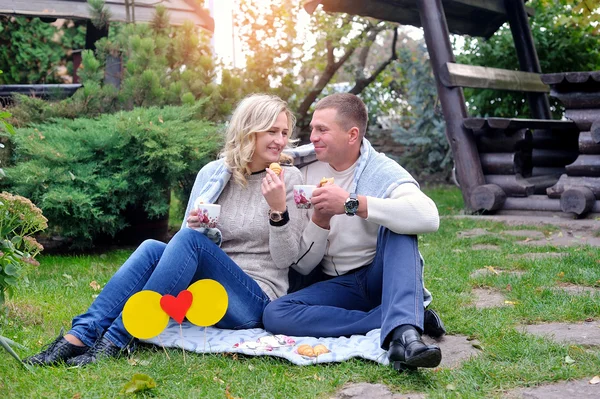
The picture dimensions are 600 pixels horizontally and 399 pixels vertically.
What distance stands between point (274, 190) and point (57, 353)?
3.58ft

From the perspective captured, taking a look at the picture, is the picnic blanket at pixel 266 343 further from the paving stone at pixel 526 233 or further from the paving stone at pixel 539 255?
the paving stone at pixel 526 233

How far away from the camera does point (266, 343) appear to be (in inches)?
120

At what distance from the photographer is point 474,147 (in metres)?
7.80

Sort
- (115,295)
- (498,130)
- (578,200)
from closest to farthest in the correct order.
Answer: (115,295) → (578,200) → (498,130)

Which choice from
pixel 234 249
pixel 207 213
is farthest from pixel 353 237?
pixel 207 213

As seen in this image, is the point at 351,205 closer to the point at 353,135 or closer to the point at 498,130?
the point at 353,135

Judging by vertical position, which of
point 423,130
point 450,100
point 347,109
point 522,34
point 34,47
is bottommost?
point 347,109

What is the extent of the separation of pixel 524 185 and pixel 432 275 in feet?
11.8

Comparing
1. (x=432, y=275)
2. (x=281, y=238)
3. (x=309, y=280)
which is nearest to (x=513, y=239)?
(x=432, y=275)

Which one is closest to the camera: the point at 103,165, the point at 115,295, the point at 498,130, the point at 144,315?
the point at 144,315

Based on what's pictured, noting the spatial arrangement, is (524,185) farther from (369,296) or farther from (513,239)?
(369,296)

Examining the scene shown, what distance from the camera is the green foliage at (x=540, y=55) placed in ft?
34.3

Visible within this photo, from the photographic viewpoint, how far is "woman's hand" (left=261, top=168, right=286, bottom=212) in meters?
3.03

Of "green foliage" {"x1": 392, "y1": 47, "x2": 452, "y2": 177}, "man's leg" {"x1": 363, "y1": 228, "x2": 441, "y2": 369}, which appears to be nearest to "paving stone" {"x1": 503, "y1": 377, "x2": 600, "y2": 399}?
"man's leg" {"x1": 363, "y1": 228, "x2": 441, "y2": 369}
